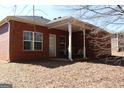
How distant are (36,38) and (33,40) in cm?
36

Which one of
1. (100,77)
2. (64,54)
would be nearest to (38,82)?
(100,77)

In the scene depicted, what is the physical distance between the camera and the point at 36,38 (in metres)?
14.9

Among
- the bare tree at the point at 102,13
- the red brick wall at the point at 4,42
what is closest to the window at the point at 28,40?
the red brick wall at the point at 4,42

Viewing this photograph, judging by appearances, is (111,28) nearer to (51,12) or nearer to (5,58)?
(51,12)

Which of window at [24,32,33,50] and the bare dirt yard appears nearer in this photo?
the bare dirt yard

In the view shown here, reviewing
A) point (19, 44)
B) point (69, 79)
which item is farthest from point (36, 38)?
point (69, 79)

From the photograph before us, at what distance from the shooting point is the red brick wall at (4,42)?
540 inches

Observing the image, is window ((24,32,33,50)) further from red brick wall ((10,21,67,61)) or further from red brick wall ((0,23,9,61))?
red brick wall ((0,23,9,61))

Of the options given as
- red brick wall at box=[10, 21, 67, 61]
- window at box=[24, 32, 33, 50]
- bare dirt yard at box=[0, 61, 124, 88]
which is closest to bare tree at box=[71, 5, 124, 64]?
bare dirt yard at box=[0, 61, 124, 88]

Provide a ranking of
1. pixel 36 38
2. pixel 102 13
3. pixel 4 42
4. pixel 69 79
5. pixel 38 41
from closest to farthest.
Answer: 1. pixel 102 13
2. pixel 69 79
3. pixel 4 42
4. pixel 36 38
5. pixel 38 41

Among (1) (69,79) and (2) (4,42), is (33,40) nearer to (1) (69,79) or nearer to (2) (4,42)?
(2) (4,42)

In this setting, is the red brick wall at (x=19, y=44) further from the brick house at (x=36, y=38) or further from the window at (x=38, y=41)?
the window at (x=38, y=41)

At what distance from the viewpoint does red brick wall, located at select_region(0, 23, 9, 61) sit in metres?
13.7

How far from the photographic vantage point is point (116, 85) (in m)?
7.29
